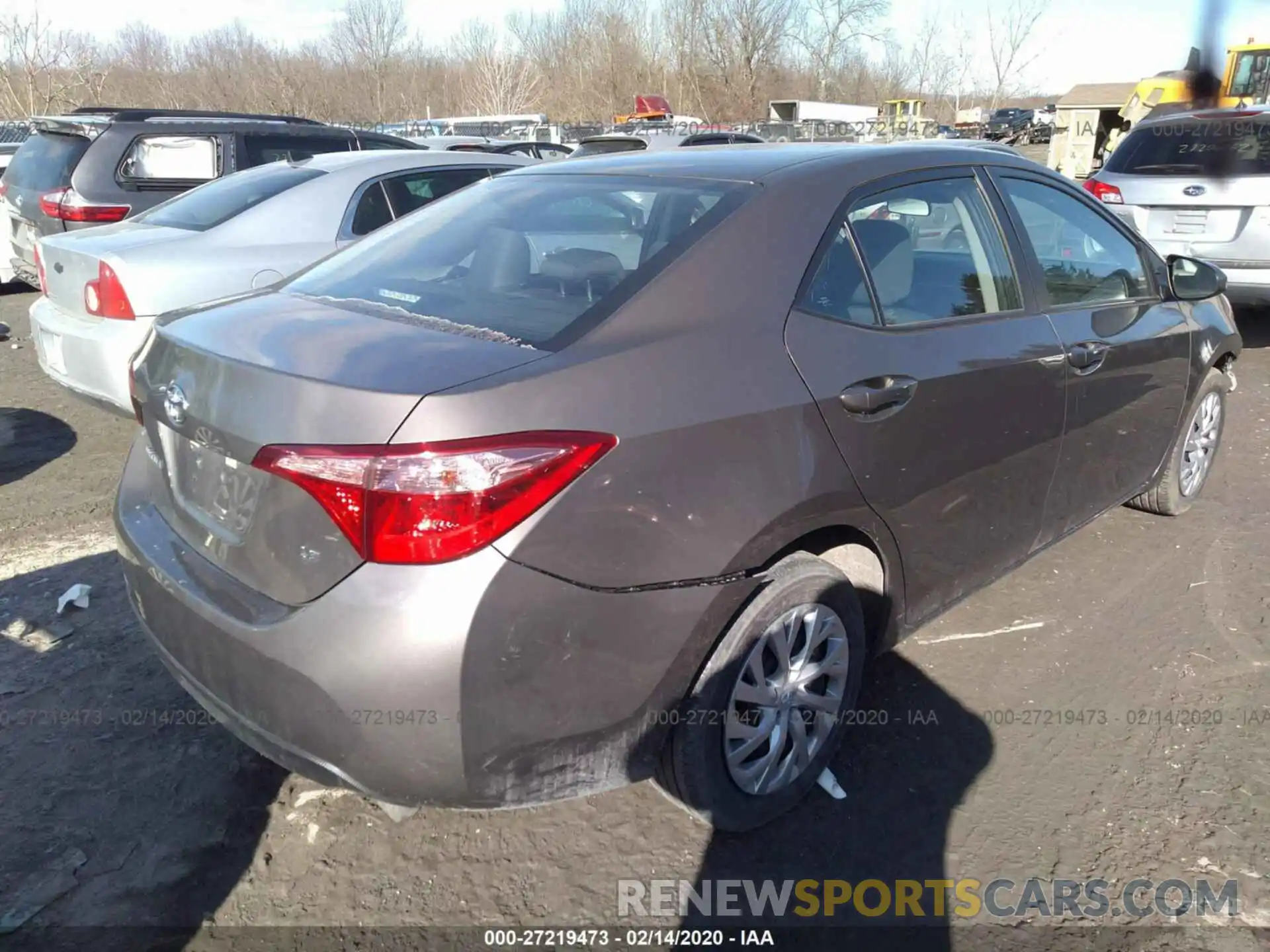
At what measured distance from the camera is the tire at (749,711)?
228 cm

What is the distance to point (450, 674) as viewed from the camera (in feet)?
6.14

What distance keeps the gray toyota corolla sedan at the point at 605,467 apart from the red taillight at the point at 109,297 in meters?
2.21

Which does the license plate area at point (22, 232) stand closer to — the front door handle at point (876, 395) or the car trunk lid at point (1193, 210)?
the front door handle at point (876, 395)

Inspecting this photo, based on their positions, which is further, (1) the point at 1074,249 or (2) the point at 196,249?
(2) the point at 196,249

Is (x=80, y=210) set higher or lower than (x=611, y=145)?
lower

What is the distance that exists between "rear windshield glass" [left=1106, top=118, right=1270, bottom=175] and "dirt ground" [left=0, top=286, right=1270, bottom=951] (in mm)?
4316

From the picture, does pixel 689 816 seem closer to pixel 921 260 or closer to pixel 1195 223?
pixel 921 260

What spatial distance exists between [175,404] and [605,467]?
1.09 meters

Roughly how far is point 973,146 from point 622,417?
215 cm

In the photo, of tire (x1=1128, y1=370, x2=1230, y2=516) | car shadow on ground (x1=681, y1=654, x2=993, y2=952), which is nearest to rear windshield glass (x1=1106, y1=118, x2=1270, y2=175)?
tire (x1=1128, y1=370, x2=1230, y2=516)

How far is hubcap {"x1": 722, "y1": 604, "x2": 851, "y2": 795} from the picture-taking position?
240 cm

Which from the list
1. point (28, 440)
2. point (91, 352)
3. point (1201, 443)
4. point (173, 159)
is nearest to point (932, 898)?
point (1201, 443)

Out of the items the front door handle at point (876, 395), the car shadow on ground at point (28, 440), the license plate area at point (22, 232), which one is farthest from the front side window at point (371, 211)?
the license plate area at point (22, 232)

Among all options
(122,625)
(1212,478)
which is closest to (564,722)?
(122,625)
